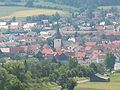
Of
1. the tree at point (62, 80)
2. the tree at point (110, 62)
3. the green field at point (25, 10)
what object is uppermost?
the tree at point (62, 80)

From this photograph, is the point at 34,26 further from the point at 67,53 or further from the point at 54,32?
the point at 67,53

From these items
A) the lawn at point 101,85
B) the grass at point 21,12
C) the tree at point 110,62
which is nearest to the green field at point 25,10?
the grass at point 21,12

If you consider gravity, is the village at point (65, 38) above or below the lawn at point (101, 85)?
below

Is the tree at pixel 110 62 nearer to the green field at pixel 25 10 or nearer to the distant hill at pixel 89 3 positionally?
the green field at pixel 25 10

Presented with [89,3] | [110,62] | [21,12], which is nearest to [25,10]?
[21,12]

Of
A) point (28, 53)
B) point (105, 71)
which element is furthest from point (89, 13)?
point (105, 71)

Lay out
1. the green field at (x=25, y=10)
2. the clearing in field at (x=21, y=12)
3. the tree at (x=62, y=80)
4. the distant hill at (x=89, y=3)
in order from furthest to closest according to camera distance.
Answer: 1. the distant hill at (x=89, y=3)
2. the green field at (x=25, y=10)
3. the clearing in field at (x=21, y=12)
4. the tree at (x=62, y=80)

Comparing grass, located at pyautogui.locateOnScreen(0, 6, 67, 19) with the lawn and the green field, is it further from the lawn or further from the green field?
the lawn
